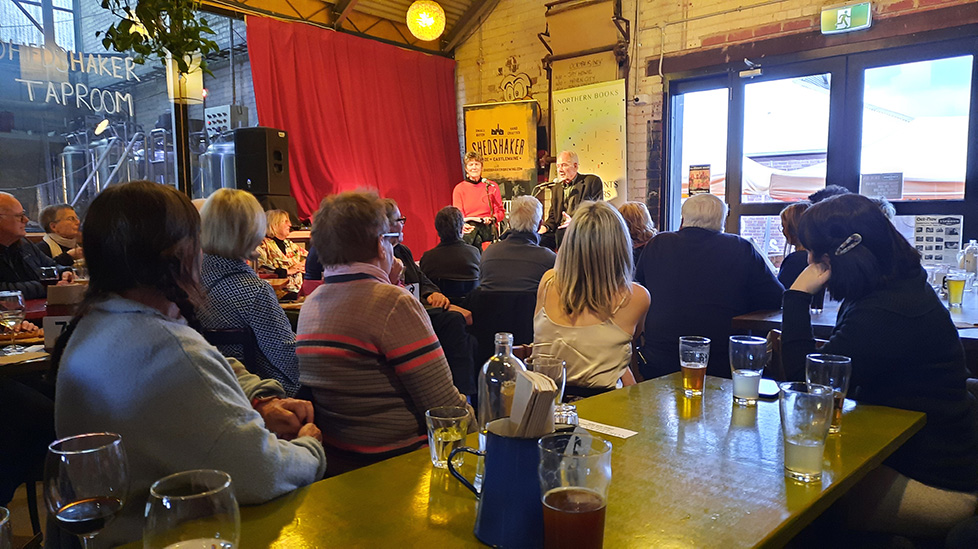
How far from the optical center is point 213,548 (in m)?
0.77

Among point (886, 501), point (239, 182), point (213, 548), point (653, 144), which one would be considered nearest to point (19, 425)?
point (213, 548)

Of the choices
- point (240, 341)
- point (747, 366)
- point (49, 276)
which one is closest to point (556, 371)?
point (747, 366)

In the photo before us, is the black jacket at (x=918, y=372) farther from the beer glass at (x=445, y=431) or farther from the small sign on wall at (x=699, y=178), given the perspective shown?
the small sign on wall at (x=699, y=178)

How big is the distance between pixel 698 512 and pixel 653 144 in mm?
6273

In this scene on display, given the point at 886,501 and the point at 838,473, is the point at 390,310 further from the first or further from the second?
the point at 886,501

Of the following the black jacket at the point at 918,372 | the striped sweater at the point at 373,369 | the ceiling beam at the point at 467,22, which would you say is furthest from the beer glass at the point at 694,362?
the ceiling beam at the point at 467,22

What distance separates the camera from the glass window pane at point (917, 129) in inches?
201

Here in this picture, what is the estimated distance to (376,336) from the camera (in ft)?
5.86

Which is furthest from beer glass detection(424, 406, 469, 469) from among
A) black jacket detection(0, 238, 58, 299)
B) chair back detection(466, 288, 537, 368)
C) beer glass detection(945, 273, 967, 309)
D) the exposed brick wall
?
the exposed brick wall

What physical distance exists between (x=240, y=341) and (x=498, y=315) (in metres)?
1.60

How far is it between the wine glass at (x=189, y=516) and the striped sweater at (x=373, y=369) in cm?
99

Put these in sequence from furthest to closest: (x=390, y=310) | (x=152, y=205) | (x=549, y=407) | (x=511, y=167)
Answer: (x=511, y=167), (x=390, y=310), (x=152, y=205), (x=549, y=407)

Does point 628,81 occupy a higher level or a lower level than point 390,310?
higher

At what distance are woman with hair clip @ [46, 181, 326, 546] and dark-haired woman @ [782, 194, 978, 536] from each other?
56.4 inches
